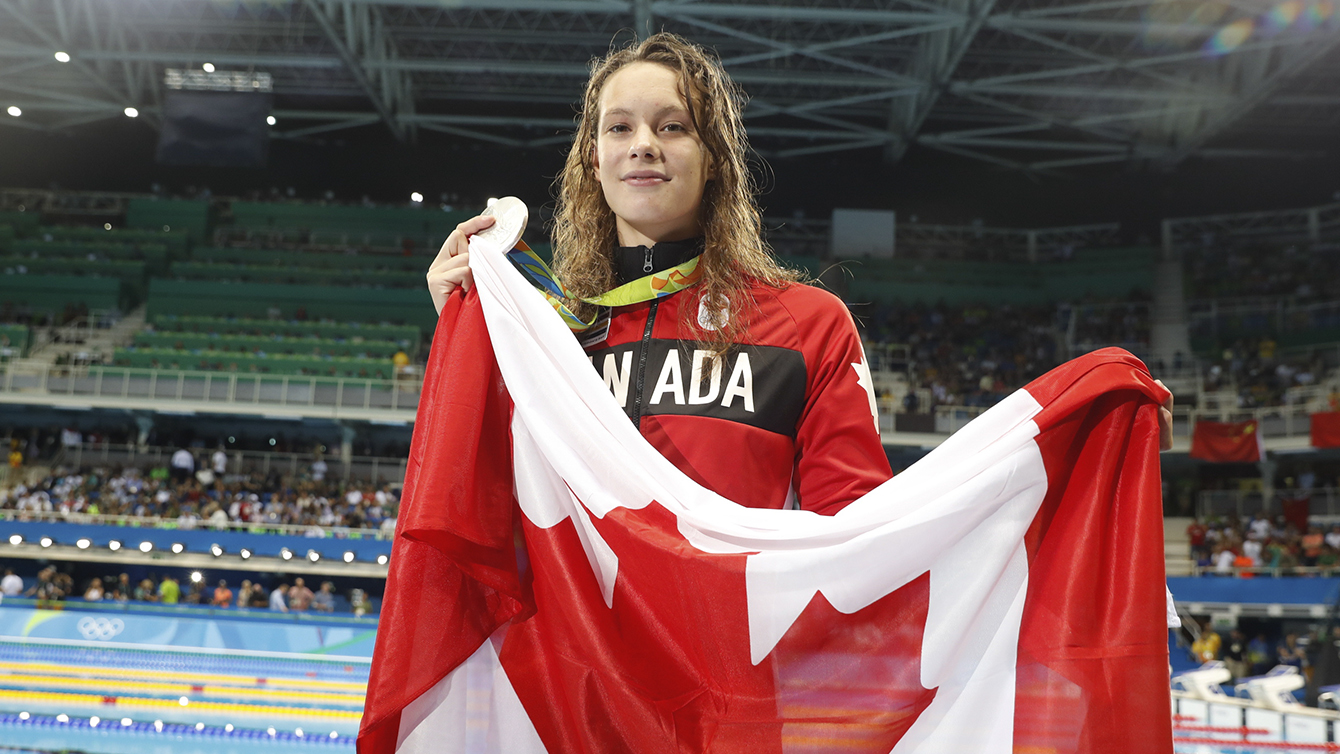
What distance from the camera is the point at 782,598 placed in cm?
139

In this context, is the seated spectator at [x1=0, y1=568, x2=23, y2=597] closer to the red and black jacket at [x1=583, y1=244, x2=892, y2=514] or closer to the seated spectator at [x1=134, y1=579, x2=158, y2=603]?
the seated spectator at [x1=134, y1=579, x2=158, y2=603]

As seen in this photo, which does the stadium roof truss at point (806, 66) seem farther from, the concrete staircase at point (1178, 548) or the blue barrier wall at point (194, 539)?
the blue barrier wall at point (194, 539)

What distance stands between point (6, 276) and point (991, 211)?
24.1 metres

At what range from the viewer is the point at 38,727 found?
7.60 meters

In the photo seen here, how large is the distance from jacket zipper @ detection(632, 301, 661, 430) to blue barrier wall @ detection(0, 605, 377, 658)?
10.5 meters

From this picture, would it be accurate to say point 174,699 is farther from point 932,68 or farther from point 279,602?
point 932,68

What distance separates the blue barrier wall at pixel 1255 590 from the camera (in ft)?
48.5

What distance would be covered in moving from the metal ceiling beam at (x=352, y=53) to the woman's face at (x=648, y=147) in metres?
19.7

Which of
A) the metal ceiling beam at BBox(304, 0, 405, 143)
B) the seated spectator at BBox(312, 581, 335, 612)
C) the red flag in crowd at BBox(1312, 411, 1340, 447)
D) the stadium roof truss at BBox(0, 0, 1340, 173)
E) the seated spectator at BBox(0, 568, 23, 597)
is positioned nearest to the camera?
the seated spectator at BBox(312, 581, 335, 612)

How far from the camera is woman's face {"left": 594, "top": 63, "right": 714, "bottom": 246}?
172 centimetres

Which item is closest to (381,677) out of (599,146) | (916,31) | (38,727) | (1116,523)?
(599,146)

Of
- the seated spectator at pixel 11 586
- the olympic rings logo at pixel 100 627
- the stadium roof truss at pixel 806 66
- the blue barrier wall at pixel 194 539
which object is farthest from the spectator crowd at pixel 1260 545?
the seated spectator at pixel 11 586

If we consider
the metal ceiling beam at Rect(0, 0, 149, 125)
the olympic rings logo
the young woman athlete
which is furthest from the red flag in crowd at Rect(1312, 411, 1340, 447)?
the metal ceiling beam at Rect(0, 0, 149, 125)

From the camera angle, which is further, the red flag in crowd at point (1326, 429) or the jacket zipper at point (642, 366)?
the red flag in crowd at point (1326, 429)
